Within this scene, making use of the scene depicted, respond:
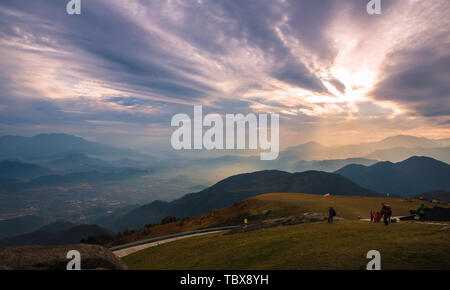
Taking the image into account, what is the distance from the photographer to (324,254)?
52.0ft

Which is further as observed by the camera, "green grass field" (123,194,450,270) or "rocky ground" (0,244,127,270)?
"green grass field" (123,194,450,270)

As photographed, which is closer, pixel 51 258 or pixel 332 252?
pixel 51 258

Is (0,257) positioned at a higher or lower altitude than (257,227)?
higher

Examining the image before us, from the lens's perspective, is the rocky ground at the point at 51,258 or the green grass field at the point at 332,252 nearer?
the rocky ground at the point at 51,258

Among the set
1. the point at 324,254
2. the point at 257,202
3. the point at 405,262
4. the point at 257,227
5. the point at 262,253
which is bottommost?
the point at 257,202

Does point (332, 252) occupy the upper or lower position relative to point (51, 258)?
lower

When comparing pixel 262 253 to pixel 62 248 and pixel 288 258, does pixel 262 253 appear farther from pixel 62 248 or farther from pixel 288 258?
pixel 62 248

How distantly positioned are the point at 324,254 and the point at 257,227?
18.2 meters
